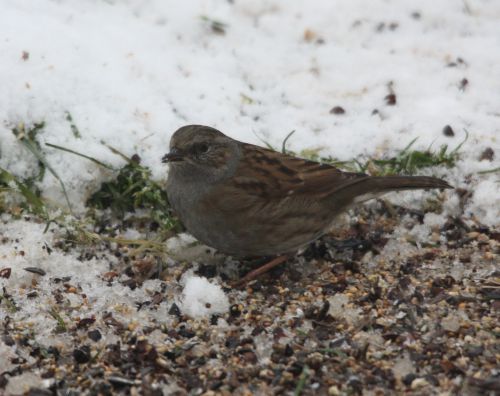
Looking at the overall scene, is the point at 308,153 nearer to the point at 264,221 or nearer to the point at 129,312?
the point at 264,221

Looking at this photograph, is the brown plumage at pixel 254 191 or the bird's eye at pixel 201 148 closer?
the brown plumage at pixel 254 191

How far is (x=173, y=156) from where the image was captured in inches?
191

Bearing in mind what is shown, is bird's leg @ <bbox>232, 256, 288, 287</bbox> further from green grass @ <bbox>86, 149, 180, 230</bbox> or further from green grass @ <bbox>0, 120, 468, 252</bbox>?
green grass @ <bbox>86, 149, 180, 230</bbox>

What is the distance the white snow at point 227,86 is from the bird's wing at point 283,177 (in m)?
0.61

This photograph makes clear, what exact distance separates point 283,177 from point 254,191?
223 millimetres

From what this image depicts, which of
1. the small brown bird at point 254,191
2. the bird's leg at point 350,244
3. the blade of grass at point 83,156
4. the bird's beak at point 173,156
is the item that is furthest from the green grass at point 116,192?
the bird's leg at point 350,244

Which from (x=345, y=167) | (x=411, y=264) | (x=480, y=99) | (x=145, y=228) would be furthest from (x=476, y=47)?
(x=145, y=228)

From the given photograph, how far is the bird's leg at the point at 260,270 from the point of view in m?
4.88

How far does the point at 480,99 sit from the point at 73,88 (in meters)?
3.10

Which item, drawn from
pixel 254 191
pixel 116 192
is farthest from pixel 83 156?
pixel 254 191

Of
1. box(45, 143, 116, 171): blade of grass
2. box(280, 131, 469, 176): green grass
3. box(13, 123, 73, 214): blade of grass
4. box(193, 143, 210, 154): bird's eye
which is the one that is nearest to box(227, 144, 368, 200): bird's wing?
box(193, 143, 210, 154): bird's eye

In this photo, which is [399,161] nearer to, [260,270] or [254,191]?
[254,191]

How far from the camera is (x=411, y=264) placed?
5.00 m

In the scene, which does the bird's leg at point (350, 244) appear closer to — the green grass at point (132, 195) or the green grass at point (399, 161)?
the green grass at point (399, 161)
